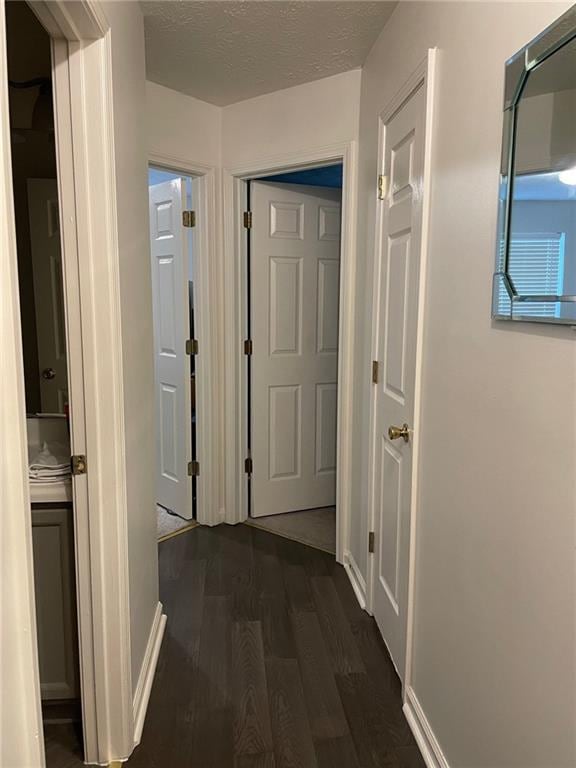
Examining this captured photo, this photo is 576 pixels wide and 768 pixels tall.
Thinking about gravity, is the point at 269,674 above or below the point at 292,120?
below

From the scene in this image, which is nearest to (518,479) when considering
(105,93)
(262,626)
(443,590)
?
(443,590)

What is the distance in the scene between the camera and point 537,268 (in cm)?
106

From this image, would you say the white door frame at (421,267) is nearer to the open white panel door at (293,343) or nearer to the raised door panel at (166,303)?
the open white panel door at (293,343)

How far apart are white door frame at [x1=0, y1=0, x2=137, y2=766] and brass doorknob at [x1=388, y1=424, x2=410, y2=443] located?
91 centimetres

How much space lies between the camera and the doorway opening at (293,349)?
10.9ft

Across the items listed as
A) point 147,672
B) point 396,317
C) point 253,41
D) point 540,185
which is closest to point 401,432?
point 396,317

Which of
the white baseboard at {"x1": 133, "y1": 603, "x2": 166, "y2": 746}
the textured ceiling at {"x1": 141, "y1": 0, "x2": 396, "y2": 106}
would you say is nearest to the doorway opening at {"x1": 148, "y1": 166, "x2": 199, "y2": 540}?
the textured ceiling at {"x1": 141, "y1": 0, "x2": 396, "y2": 106}

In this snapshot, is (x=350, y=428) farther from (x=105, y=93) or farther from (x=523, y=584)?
(x=105, y=93)

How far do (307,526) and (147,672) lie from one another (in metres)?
1.58

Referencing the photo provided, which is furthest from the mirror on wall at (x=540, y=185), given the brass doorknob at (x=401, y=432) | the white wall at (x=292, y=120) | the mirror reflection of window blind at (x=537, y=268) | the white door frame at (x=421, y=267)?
the white wall at (x=292, y=120)

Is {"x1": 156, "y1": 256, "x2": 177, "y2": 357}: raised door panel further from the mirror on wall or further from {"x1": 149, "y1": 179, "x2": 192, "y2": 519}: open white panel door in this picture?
the mirror on wall

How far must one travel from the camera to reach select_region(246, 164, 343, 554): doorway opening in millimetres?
3318

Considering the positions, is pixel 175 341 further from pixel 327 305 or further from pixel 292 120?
pixel 292 120

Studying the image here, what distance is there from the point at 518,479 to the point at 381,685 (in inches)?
49.1
